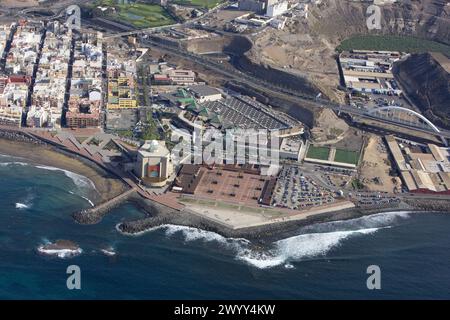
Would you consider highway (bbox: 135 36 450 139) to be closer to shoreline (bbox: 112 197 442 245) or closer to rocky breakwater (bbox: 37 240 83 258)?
shoreline (bbox: 112 197 442 245)

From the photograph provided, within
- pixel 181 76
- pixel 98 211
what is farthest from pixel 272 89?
pixel 98 211

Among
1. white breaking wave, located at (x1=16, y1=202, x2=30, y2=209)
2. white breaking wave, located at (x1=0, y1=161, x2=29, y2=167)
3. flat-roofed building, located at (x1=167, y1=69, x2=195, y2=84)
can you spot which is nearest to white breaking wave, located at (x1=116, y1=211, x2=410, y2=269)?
white breaking wave, located at (x1=16, y1=202, x2=30, y2=209)

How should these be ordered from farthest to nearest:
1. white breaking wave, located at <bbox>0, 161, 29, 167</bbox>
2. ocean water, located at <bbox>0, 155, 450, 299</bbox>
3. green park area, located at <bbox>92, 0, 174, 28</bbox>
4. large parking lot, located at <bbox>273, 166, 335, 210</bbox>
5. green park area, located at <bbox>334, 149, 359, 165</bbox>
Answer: green park area, located at <bbox>92, 0, 174, 28</bbox>
green park area, located at <bbox>334, 149, 359, 165</bbox>
white breaking wave, located at <bbox>0, 161, 29, 167</bbox>
large parking lot, located at <bbox>273, 166, 335, 210</bbox>
ocean water, located at <bbox>0, 155, 450, 299</bbox>

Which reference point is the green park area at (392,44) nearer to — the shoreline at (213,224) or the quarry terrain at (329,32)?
the quarry terrain at (329,32)

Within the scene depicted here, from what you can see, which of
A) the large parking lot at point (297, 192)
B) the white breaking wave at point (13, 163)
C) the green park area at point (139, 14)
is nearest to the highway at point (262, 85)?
the green park area at point (139, 14)

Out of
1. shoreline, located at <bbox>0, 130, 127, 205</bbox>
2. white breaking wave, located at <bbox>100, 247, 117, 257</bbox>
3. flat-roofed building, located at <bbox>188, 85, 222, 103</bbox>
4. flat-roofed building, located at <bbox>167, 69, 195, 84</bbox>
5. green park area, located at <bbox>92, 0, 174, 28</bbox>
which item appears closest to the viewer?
white breaking wave, located at <bbox>100, 247, 117, 257</bbox>

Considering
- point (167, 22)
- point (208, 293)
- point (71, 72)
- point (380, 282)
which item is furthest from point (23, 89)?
point (380, 282)

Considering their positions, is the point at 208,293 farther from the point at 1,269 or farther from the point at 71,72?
the point at 71,72
